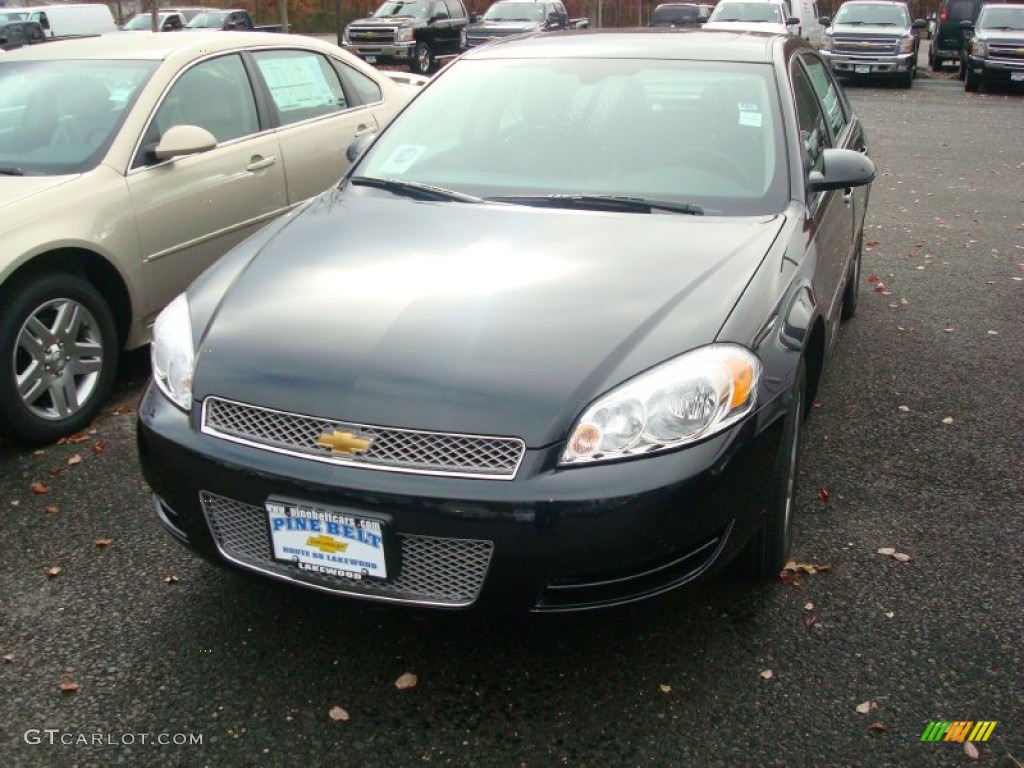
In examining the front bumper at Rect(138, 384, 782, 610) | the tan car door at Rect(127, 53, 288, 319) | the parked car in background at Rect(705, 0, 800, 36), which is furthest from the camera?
the parked car in background at Rect(705, 0, 800, 36)

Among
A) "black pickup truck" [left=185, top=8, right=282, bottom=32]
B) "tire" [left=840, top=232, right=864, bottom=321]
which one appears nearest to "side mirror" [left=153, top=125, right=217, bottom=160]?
"tire" [left=840, top=232, right=864, bottom=321]

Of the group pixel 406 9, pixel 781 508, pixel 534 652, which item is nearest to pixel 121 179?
pixel 534 652

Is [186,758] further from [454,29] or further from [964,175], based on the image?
[454,29]

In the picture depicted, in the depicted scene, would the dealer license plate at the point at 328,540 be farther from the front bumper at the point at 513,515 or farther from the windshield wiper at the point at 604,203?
the windshield wiper at the point at 604,203

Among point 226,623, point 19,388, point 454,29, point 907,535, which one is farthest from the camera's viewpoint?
point 454,29

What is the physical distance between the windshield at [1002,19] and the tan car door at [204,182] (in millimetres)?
19123

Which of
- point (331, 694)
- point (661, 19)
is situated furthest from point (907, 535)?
point (661, 19)

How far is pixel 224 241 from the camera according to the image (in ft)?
16.8

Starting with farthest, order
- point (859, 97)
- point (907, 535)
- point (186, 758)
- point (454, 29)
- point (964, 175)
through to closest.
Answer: point (454, 29) → point (859, 97) → point (964, 175) → point (907, 535) → point (186, 758)

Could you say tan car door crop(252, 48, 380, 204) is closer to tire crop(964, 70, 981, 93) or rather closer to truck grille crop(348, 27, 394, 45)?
tire crop(964, 70, 981, 93)

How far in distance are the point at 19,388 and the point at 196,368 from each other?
1.73 metres

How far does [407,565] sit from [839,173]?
219 cm

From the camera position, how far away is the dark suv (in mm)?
25017

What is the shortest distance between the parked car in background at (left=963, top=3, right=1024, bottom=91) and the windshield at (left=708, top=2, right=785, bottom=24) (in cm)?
376
